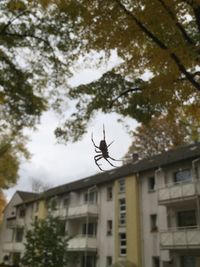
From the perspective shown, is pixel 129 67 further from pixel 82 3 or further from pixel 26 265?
pixel 26 265

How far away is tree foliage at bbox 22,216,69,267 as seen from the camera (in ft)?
67.5

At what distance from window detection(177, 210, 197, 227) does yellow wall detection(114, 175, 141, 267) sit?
12.2 feet

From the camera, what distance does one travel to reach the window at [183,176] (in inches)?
1015

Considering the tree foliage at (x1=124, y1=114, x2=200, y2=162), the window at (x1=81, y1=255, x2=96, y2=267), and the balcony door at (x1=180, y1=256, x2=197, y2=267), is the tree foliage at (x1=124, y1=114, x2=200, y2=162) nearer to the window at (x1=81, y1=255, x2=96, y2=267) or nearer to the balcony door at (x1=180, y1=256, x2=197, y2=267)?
the window at (x1=81, y1=255, x2=96, y2=267)

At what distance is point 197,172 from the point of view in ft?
82.8

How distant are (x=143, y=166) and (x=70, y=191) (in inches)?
423

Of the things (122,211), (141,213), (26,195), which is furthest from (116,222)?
(26,195)

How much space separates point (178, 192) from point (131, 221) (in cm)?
578

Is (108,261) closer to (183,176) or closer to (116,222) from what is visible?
(116,222)

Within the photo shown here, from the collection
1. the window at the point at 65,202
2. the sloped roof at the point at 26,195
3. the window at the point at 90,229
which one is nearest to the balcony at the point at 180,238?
the window at the point at 90,229

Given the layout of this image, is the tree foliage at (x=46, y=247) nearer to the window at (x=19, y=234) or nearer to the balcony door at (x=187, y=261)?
the balcony door at (x=187, y=261)

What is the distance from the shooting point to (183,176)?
26.2m

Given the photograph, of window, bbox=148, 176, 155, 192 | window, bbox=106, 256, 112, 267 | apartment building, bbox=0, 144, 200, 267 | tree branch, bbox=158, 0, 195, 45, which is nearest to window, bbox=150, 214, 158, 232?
apartment building, bbox=0, 144, 200, 267

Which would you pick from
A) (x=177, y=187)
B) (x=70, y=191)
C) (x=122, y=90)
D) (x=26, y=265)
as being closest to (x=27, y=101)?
(x=122, y=90)
